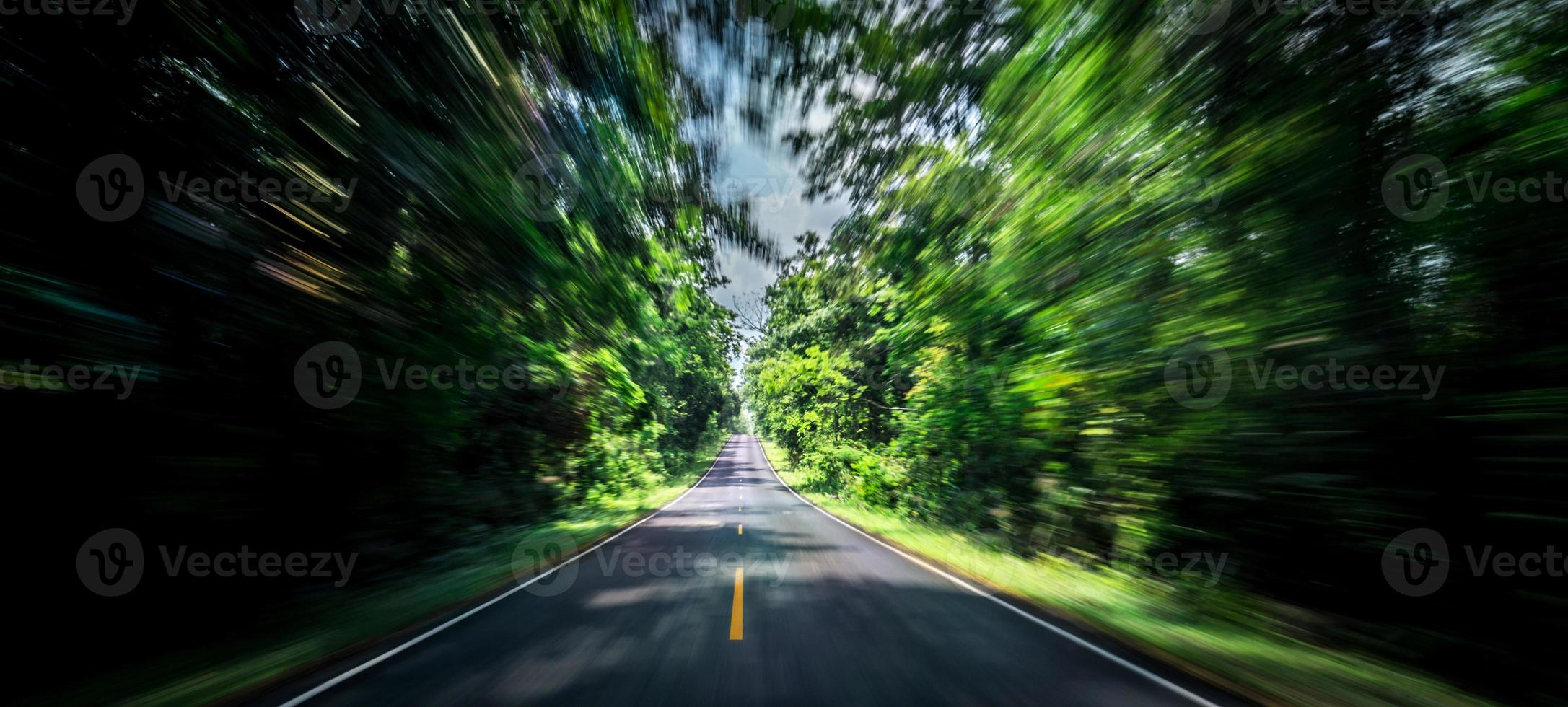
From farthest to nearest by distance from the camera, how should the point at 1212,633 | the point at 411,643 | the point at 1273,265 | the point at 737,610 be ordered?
the point at 737,610, the point at 1273,265, the point at 1212,633, the point at 411,643

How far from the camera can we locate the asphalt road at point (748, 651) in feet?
10.1

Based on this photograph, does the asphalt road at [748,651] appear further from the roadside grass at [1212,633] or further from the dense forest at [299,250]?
the dense forest at [299,250]

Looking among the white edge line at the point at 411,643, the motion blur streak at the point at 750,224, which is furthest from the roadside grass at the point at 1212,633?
the white edge line at the point at 411,643

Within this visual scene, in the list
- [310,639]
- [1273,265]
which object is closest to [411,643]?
[310,639]

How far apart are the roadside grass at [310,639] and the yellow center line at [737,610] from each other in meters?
2.89

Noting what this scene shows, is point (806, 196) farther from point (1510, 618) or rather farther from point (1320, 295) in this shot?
point (1510, 618)

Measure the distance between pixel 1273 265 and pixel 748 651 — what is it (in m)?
5.89

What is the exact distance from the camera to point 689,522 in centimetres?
1138

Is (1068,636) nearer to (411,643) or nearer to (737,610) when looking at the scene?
(737,610)

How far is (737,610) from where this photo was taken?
15.4ft

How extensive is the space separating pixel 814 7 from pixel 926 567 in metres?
7.24

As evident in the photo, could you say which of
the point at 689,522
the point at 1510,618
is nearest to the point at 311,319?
the point at 689,522

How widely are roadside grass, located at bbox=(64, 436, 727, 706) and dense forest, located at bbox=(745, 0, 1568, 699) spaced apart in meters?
6.82

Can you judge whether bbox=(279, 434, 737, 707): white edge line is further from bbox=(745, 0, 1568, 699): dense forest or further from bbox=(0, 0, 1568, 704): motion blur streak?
bbox=(745, 0, 1568, 699): dense forest
